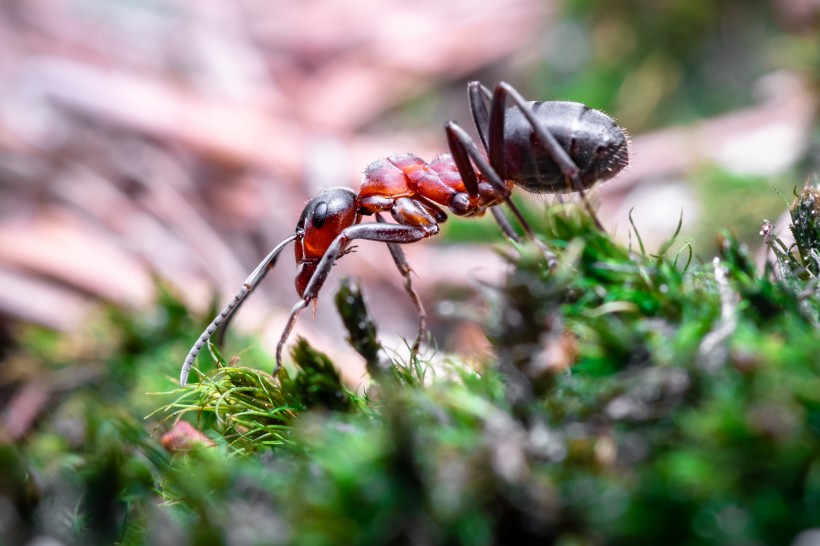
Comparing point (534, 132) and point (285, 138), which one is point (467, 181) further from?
point (285, 138)

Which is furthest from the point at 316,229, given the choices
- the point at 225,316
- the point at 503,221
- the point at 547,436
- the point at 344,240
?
the point at 547,436

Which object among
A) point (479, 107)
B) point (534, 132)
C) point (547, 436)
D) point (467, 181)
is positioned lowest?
point (547, 436)

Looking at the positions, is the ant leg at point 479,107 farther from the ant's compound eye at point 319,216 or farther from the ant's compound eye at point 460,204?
the ant's compound eye at point 319,216

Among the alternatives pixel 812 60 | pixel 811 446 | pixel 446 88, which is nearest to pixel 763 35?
pixel 812 60

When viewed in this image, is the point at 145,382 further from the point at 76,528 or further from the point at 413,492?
the point at 413,492

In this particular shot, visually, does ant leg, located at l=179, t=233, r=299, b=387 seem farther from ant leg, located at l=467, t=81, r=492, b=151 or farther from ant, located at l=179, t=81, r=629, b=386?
ant leg, located at l=467, t=81, r=492, b=151

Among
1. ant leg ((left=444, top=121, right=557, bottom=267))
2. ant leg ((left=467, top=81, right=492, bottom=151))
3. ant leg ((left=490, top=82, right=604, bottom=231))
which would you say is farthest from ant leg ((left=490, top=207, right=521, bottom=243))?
ant leg ((left=467, top=81, right=492, bottom=151))
